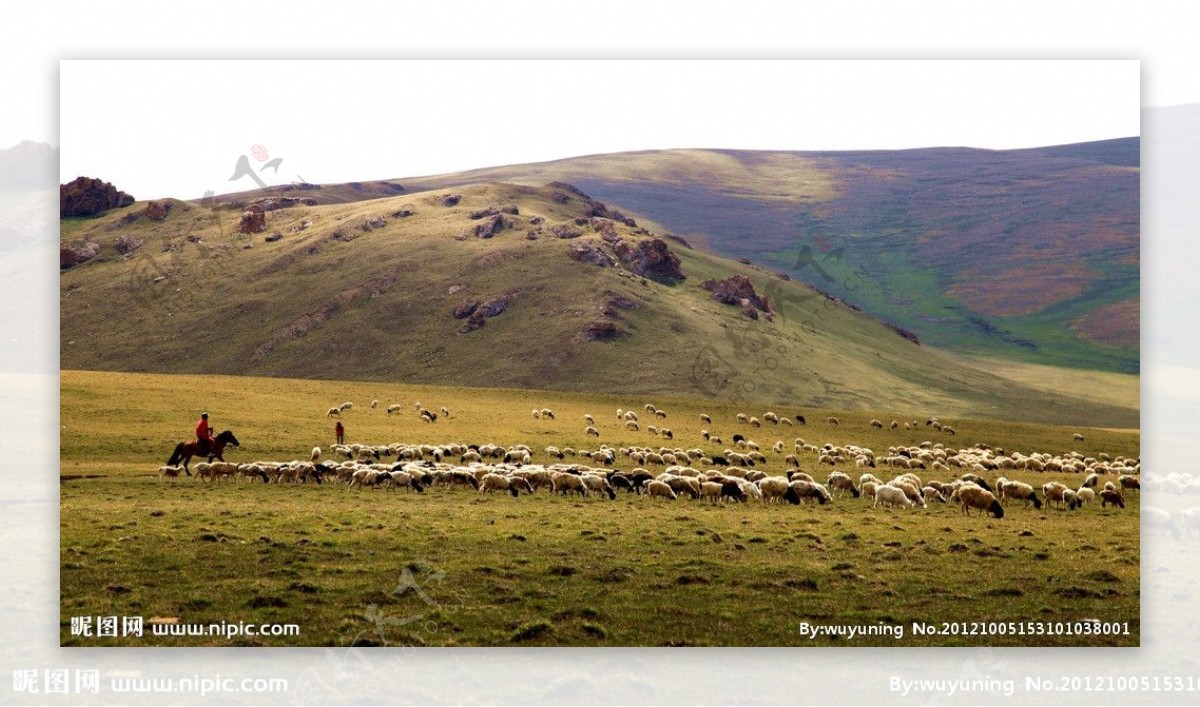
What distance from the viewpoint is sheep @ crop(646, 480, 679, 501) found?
35.9m

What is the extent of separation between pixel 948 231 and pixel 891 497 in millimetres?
56203

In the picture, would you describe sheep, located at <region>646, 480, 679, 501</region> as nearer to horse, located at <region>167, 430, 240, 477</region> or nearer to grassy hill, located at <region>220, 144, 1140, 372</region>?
horse, located at <region>167, 430, 240, 477</region>

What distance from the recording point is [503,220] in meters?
145

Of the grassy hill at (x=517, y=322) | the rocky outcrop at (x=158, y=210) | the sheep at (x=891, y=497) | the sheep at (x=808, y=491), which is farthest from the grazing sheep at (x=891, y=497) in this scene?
the grassy hill at (x=517, y=322)

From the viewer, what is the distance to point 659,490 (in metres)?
36.1

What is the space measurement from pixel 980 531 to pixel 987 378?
101364 mm

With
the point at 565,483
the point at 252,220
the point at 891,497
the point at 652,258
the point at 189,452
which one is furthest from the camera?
the point at 652,258

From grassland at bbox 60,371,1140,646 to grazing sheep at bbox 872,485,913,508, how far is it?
0.85m

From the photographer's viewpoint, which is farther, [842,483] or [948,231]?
[948,231]

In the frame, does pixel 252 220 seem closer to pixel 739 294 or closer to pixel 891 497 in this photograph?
pixel 739 294

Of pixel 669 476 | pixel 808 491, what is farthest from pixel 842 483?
pixel 669 476

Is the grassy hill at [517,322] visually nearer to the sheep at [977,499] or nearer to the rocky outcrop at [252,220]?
the rocky outcrop at [252,220]

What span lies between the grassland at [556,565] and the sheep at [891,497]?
2.80 ft

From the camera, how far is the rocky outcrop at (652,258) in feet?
445
